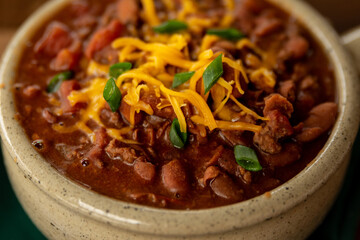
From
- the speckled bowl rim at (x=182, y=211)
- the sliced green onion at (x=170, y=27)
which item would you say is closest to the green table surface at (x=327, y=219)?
the speckled bowl rim at (x=182, y=211)

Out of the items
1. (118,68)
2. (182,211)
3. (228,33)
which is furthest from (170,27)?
(182,211)

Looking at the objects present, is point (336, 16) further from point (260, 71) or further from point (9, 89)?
point (9, 89)

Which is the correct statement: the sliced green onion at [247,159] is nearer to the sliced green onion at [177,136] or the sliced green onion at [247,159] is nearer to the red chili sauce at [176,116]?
the red chili sauce at [176,116]

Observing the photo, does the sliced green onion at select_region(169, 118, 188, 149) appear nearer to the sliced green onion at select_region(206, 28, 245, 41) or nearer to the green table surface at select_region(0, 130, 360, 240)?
the sliced green onion at select_region(206, 28, 245, 41)

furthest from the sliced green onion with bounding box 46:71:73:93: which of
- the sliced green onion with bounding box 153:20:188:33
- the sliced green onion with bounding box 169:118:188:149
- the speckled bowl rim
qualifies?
the sliced green onion with bounding box 169:118:188:149

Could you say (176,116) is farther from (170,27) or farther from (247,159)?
(170,27)

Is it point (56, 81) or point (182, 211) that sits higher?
point (56, 81)

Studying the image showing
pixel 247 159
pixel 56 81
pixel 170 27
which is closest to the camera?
pixel 247 159
